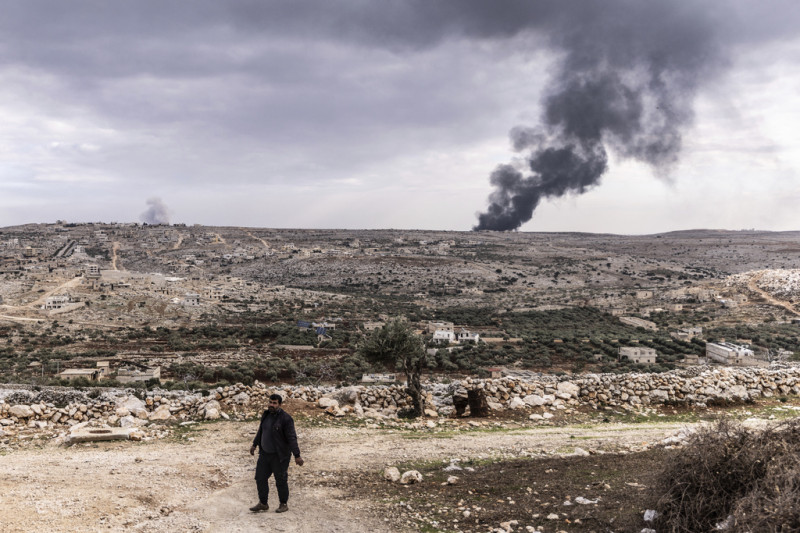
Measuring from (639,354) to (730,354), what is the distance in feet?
16.2

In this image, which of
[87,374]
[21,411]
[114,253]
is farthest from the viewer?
[114,253]

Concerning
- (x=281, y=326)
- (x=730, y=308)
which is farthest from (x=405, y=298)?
(x=730, y=308)

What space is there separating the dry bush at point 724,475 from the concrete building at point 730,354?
2775cm

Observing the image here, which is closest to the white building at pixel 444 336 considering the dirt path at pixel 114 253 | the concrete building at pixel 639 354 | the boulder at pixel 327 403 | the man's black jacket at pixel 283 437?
the concrete building at pixel 639 354

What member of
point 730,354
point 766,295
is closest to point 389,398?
point 730,354

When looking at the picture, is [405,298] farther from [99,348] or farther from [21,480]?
[21,480]

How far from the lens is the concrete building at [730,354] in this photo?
28969 millimetres

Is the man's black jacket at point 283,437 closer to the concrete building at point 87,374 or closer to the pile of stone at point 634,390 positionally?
the pile of stone at point 634,390

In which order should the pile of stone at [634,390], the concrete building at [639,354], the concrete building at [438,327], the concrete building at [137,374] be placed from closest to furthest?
the pile of stone at [634,390] → the concrete building at [137,374] → the concrete building at [639,354] → the concrete building at [438,327]

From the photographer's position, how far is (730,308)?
2172 inches

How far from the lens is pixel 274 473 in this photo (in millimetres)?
6613

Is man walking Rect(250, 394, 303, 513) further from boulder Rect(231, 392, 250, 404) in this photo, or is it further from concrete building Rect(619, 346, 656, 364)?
concrete building Rect(619, 346, 656, 364)

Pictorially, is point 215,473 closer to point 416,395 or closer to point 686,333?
point 416,395

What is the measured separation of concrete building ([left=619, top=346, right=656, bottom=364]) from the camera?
31984 mm
